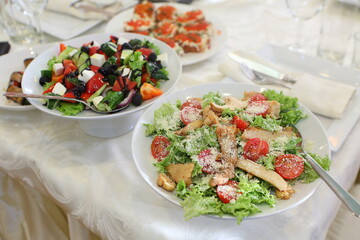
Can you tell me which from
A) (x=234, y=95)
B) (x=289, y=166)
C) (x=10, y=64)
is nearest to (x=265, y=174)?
(x=289, y=166)

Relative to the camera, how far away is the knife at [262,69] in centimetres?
115

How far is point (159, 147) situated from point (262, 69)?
57 cm

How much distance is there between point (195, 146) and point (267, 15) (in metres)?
1.10

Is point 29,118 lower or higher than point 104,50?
lower

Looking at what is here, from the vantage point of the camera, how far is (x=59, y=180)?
2.95ft

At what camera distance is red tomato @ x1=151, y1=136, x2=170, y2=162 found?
2.62 feet

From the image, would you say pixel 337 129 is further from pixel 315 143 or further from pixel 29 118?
pixel 29 118

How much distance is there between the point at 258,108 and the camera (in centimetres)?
85

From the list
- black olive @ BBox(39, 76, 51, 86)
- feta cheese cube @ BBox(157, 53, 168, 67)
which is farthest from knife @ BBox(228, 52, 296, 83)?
black olive @ BBox(39, 76, 51, 86)

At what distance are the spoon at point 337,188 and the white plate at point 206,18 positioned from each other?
65cm

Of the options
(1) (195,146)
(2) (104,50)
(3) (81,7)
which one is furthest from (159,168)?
(3) (81,7)

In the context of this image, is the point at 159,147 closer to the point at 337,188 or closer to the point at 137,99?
the point at 137,99

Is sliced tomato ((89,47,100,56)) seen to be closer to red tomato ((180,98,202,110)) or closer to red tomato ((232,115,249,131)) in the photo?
red tomato ((180,98,202,110))

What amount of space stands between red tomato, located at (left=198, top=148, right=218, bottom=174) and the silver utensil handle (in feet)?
0.65
